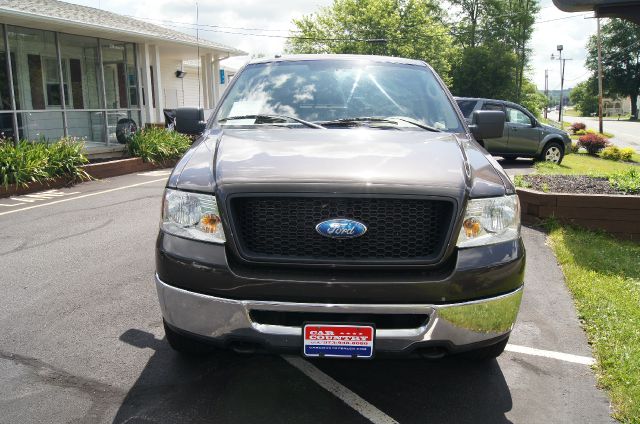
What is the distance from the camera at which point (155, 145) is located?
14711 millimetres

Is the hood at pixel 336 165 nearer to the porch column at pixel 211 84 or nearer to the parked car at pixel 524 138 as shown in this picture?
the parked car at pixel 524 138

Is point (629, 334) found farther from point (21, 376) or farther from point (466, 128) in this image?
point (21, 376)

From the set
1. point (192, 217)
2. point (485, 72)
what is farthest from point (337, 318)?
point (485, 72)

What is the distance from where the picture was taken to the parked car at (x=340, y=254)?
2.57 m

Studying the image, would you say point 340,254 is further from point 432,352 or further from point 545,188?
point 545,188

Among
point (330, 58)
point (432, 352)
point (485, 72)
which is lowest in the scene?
point (432, 352)

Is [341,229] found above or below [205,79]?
below

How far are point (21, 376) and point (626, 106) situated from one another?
452 feet

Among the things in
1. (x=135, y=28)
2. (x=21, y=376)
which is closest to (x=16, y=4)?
(x=135, y=28)

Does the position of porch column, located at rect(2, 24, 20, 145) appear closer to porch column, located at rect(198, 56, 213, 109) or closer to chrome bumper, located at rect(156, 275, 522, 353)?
porch column, located at rect(198, 56, 213, 109)

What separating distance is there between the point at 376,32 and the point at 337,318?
4275 centimetres

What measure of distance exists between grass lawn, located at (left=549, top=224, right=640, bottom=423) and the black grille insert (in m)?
1.33

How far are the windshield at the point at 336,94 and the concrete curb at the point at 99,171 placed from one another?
25.2 feet

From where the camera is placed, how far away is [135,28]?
1691 centimetres
